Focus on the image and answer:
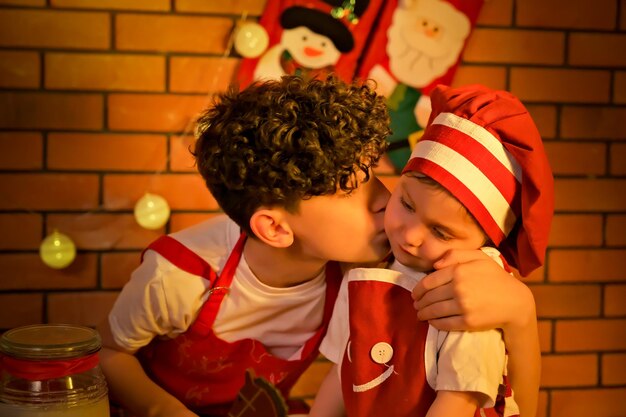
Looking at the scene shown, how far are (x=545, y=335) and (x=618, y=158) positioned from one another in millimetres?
545

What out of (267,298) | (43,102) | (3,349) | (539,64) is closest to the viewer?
(3,349)

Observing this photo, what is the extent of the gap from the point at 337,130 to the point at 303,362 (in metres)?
0.53

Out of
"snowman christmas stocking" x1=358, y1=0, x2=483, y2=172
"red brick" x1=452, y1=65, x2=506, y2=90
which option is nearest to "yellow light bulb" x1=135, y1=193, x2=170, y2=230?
"snowman christmas stocking" x1=358, y1=0, x2=483, y2=172

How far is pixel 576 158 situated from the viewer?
217 centimetres

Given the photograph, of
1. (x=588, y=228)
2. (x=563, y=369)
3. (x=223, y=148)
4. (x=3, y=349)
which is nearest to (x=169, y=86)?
(x=223, y=148)

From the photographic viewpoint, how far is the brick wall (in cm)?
192

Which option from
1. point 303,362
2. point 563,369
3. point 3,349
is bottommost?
point 563,369

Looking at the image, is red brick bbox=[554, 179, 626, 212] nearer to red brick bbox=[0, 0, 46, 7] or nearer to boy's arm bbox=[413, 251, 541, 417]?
boy's arm bbox=[413, 251, 541, 417]

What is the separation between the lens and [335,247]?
1363 mm

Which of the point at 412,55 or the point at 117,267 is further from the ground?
the point at 412,55

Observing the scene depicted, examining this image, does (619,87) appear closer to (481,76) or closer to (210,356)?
(481,76)

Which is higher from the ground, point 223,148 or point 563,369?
point 223,148

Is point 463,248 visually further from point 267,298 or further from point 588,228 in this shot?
point 588,228

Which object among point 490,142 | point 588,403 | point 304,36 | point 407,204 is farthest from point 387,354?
point 588,403
